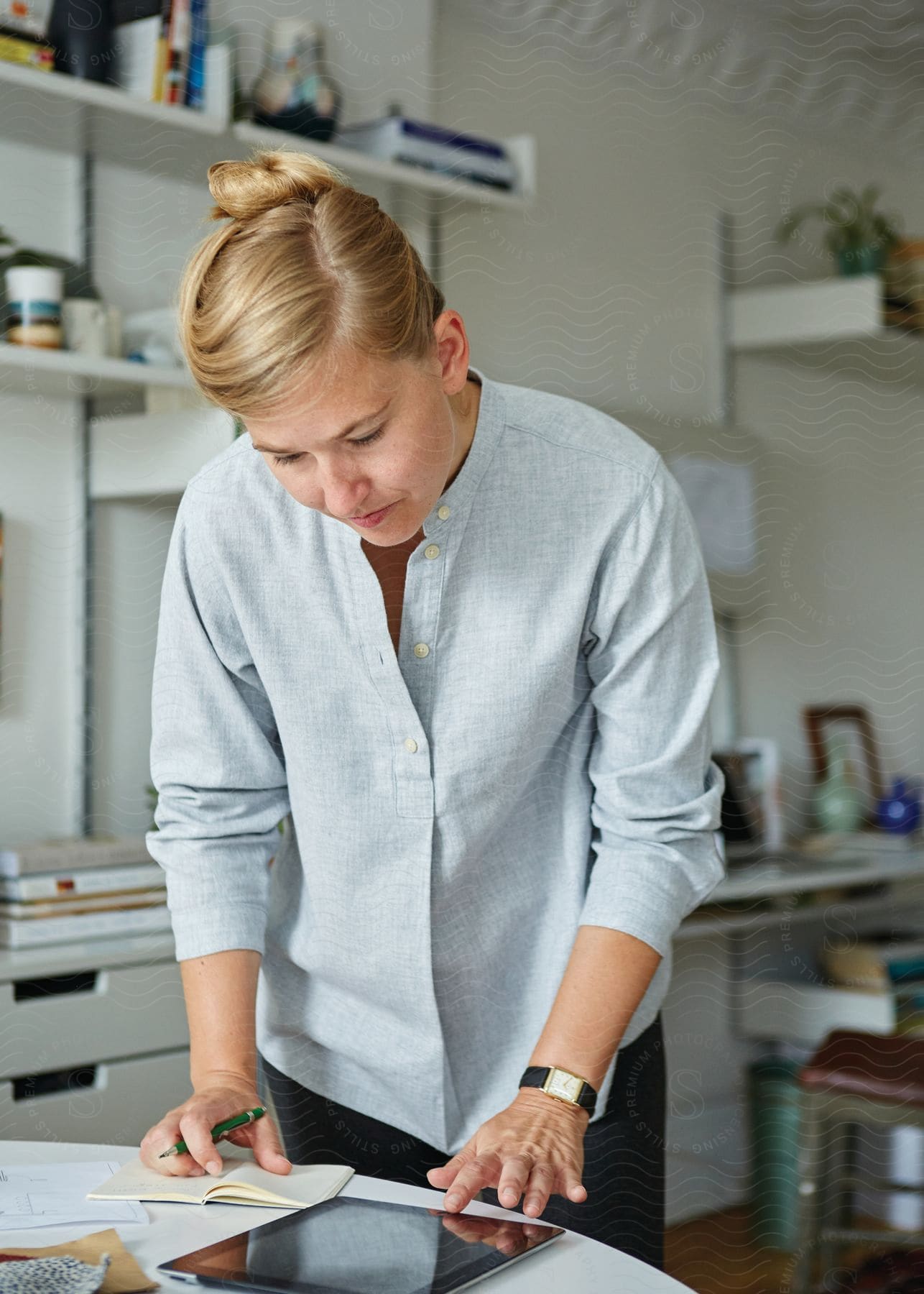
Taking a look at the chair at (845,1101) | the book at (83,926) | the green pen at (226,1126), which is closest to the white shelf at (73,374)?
the book at (83,926)

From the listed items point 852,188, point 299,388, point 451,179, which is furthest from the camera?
point 852,188

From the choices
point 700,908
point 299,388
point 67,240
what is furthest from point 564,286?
point 299,388

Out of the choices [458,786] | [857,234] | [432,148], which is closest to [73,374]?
[432,148]

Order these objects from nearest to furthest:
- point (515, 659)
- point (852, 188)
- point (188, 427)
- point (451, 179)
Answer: point (515, 659)
point (188, 427)
point (451, 179)
point (852, 188)

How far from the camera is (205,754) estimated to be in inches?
38.7

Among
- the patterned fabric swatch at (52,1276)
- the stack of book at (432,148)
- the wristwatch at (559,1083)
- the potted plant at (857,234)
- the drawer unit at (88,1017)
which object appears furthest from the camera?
the potted plant at (857,234)

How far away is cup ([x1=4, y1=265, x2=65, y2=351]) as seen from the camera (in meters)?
1.59

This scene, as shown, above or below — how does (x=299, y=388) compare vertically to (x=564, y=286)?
below

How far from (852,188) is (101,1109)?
86.9 inches

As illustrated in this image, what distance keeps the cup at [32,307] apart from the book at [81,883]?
1.92 feet

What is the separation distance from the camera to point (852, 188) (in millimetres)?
2818

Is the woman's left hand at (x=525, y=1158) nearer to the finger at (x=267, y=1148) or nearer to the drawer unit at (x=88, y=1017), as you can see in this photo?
the finger at (x=267, y=1148)

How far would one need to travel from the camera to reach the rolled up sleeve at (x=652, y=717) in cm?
95

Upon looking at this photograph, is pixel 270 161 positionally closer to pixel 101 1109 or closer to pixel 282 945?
pixel 282 945
